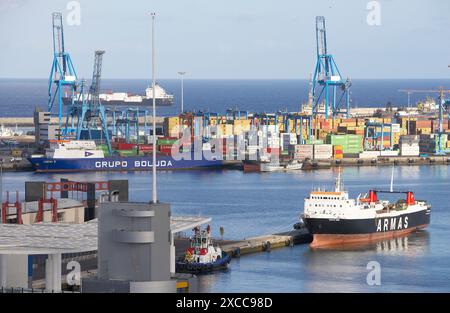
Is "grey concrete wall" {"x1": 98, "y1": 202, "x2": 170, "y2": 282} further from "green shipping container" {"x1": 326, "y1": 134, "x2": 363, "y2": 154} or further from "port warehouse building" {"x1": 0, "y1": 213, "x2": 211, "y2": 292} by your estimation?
"green shipping container" {"x1": 326, "y1": 134, "x2": 363, "y2": 154}

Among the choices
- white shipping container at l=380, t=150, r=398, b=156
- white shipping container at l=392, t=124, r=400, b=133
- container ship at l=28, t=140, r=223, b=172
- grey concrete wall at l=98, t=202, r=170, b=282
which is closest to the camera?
grey concrete wall at l=98, t=202, r=170, b=282

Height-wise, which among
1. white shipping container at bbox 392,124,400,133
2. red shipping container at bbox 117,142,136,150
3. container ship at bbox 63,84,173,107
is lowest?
red shipping container at bbox 117,142,136,150

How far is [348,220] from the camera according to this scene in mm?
24406

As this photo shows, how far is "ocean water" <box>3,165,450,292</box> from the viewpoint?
18.7 meters

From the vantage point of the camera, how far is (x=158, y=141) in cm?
4559

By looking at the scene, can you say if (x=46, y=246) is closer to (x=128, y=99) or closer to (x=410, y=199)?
(x=410, y=199)

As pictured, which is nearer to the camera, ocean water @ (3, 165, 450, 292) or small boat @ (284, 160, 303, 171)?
ocean water @ (3, 165, 450, 292)

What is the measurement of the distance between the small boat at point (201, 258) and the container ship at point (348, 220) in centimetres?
380


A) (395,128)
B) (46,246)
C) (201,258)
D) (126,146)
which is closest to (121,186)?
(201,258)

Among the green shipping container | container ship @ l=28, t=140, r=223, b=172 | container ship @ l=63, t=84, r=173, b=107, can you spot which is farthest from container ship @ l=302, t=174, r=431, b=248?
container ship @ l=63, t=84, r=173, b=107

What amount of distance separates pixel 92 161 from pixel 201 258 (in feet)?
77.0

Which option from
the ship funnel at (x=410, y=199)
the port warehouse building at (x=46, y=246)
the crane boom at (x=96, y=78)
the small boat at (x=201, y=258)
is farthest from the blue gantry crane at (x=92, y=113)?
the port warehouse building at (x=46, y=246)

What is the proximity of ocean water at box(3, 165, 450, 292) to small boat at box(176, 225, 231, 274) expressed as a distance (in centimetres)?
22

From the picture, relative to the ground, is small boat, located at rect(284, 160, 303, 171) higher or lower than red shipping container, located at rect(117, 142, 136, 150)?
lower
